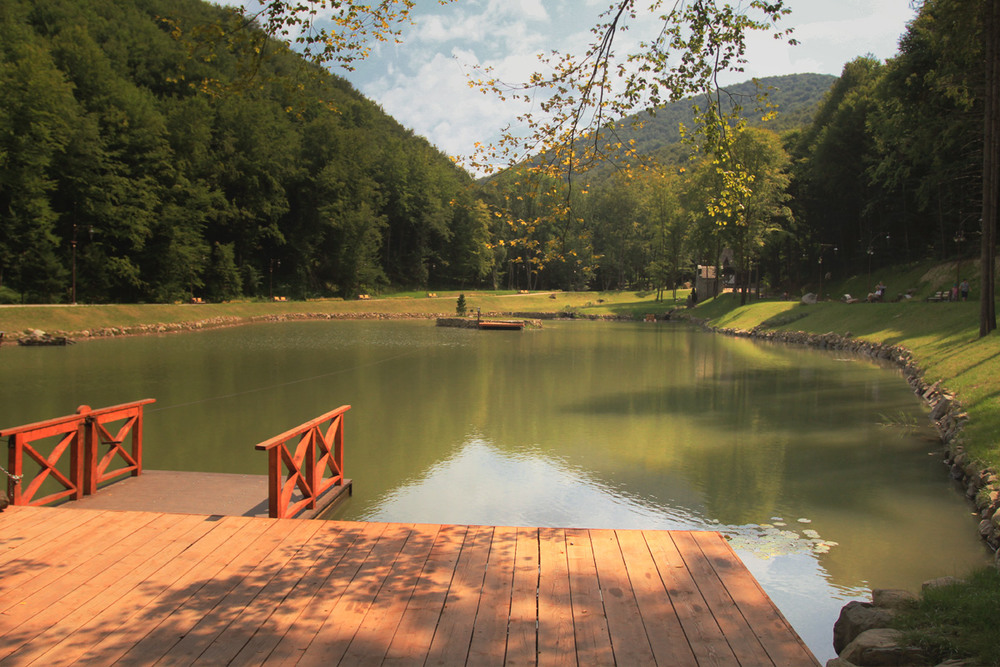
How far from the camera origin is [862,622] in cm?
453

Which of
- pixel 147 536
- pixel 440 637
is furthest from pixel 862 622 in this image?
pixel 147 536

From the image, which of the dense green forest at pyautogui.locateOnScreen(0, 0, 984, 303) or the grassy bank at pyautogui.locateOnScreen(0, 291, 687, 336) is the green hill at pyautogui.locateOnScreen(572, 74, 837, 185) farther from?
the grassy bank at pyautogui.locateOnScreen(0, 291, 687, 336)

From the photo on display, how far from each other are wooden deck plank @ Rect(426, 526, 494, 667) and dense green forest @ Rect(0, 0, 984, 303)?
12.5 meters

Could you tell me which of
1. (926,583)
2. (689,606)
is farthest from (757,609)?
(926,583)

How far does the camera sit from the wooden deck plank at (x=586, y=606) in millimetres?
3484

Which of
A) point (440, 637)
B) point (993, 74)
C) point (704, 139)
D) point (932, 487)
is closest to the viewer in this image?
point (440, 637)

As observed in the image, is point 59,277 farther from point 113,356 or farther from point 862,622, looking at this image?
point 862,622

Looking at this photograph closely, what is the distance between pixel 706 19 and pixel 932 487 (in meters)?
6.80

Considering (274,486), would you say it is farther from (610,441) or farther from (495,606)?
(610,441)

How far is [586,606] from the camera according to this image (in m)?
4.06

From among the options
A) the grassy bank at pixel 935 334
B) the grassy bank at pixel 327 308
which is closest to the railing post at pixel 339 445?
the grassy bank at pixel 935 334

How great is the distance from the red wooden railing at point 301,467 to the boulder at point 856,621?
468 cm

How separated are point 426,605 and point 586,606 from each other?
3.14 feet

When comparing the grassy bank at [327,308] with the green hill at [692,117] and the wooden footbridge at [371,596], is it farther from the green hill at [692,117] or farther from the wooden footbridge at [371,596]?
the wooden footbridge at [371,596]
